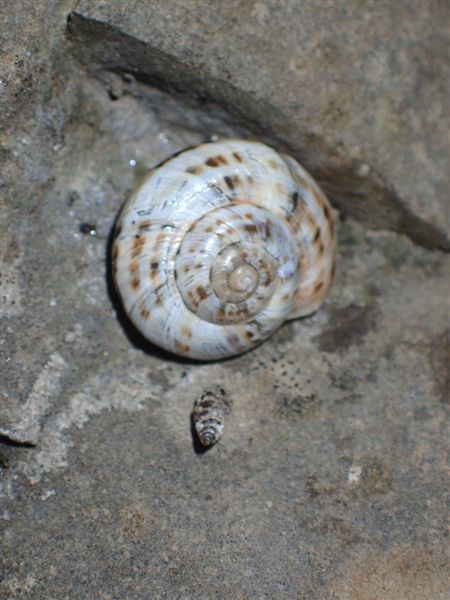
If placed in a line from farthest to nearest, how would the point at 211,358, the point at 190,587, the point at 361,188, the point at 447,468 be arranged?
the point at 361,188
the point at 211,358
the point at 447,468
the point at 190,587

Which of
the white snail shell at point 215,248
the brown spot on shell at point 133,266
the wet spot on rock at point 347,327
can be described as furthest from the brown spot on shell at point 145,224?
the wet spot on rock at point 347,327

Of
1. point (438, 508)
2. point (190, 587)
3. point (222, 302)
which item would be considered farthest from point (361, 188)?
point (190, 587)

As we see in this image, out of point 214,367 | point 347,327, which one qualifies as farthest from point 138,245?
point 347,327

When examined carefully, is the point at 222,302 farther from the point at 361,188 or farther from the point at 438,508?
the point at 438,508

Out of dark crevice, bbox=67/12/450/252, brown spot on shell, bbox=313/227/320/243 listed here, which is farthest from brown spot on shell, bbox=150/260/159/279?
dark crevice, bbox=67/12/450/252

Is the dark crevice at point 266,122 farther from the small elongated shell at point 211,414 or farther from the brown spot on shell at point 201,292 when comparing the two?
the small elongated shell at point 211,414

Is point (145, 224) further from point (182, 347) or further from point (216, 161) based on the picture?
point (182, 347)

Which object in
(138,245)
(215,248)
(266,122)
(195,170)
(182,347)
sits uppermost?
(266,122)

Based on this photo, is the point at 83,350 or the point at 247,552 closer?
the point at 247,552

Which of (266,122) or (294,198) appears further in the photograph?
(266,122)
